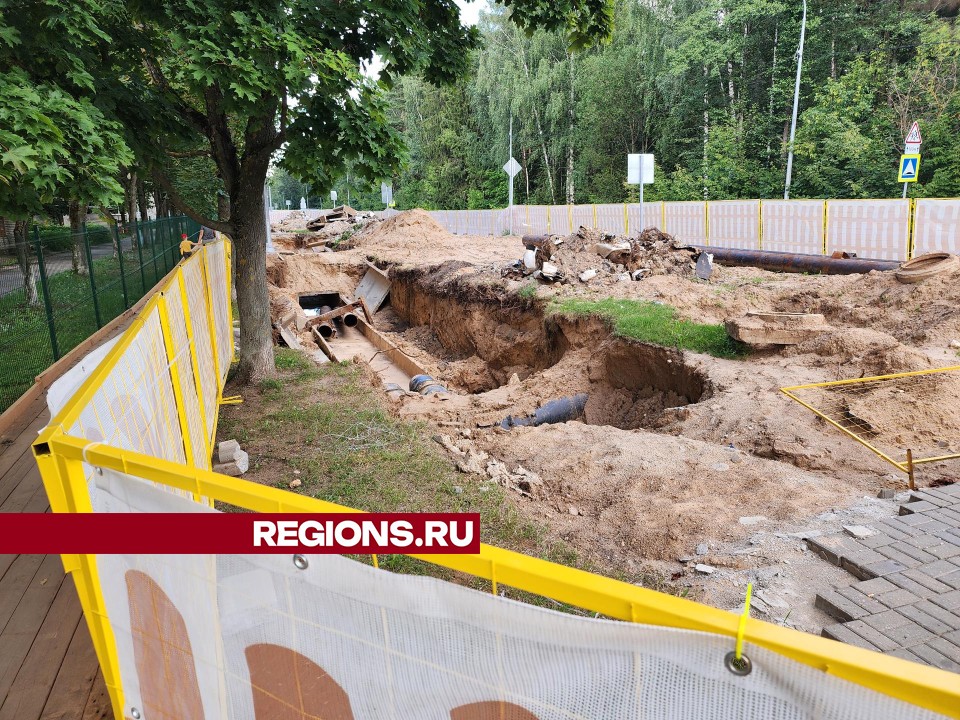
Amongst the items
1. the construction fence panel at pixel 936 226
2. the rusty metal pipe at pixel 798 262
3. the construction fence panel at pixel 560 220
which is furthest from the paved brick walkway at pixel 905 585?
the construction fence panel at pixel 560 220

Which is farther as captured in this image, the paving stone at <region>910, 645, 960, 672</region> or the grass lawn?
the grass lawn

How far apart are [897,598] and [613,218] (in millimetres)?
22503

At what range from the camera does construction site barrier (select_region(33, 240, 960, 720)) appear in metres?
1.23

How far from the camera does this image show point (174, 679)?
7.34 ft

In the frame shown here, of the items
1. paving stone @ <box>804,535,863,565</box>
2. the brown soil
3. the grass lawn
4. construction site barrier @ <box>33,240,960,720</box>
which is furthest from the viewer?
the grass lawn

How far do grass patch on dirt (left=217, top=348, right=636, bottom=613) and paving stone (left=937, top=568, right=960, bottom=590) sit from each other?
2.24 m

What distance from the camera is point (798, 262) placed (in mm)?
14492

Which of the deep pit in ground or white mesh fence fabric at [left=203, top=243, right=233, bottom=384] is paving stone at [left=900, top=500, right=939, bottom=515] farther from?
white mesh fence fabric at [left=203, top=243, right=233, bottom=384]

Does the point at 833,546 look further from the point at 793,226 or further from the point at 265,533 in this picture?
the point at 793,226

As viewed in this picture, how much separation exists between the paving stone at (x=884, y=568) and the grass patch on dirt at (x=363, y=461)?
73.5 inches

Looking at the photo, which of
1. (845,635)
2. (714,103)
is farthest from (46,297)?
(714,103)

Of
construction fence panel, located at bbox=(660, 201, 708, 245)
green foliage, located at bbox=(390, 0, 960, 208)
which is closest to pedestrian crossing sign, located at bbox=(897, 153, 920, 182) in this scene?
construction fence panel, located at bbox=(660, 201, 708, 245)

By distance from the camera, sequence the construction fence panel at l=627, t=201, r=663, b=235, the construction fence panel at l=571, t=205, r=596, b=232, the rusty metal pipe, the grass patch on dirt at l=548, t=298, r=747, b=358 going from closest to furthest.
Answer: the grass patch on dirt at l=548, t=298, r=747, b=358
the rusty metal pipe
the construction fence panel at l=627, t=201, r=663, b=235
the construction fence panel at l=571, t=205, r=596, b=232

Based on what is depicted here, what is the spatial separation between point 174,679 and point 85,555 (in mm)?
565
